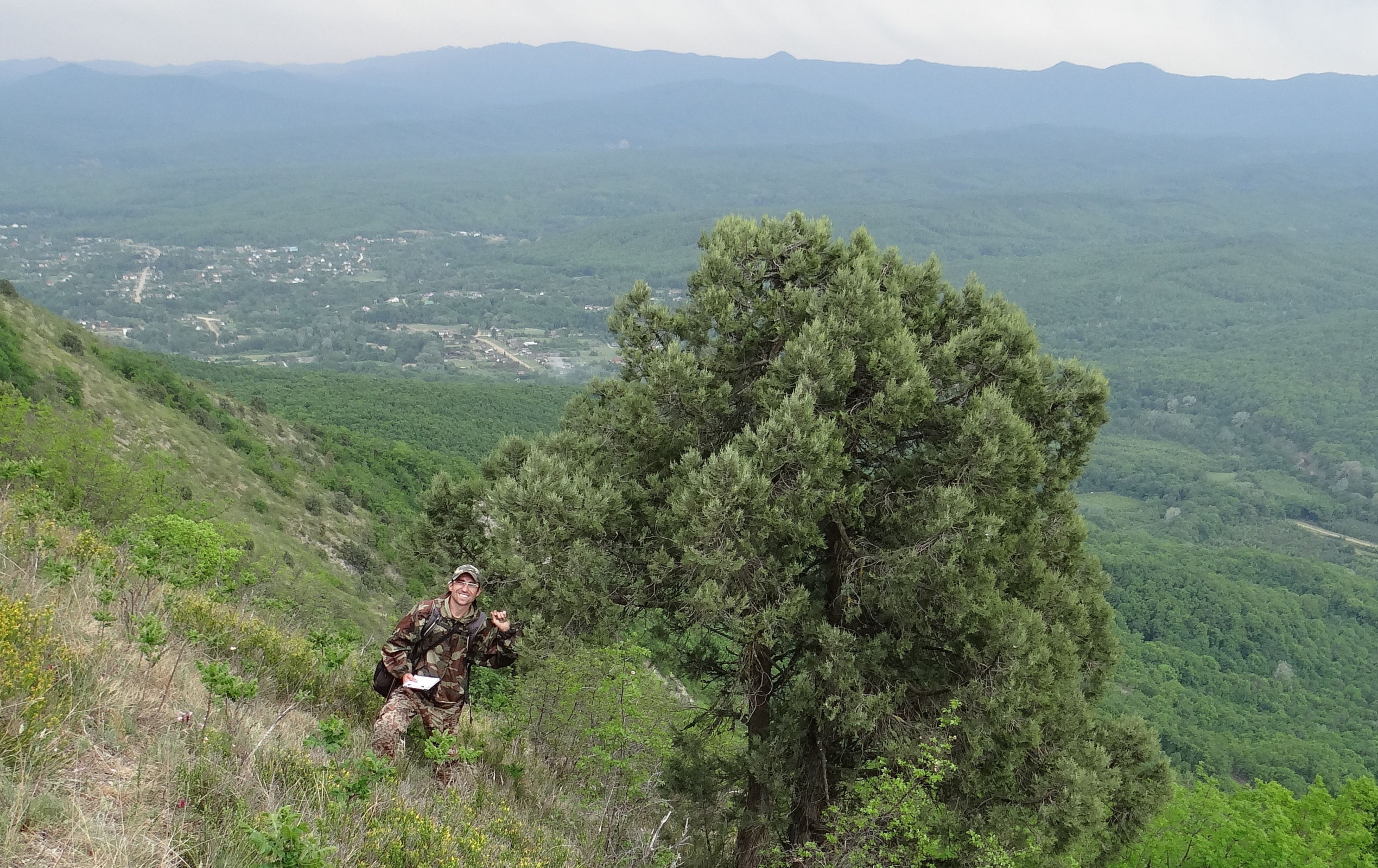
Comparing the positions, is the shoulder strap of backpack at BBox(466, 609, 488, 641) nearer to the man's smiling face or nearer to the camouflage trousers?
the man's smiling face

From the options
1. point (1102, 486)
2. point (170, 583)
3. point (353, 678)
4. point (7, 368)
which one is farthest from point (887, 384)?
point (1102, 486)

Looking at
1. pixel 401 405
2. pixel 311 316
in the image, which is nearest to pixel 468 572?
pixel 401 405

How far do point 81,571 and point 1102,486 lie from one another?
116427 millimetres

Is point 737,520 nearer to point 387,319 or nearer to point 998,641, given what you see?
point 998,641

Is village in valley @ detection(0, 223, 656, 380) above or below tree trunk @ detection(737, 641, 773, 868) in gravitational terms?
below

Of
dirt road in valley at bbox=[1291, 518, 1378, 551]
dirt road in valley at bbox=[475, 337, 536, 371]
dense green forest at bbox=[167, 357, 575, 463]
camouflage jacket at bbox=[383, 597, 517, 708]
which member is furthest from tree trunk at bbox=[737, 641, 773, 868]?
dirt road in valley at bbox=[475, 337, 536, 371]

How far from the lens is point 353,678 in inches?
279

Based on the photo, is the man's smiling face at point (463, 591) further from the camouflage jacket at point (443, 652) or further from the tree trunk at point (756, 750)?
the tree trunk at point (756, 750)

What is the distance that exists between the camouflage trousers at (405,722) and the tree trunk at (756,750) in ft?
10.4

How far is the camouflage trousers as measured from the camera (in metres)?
5.49

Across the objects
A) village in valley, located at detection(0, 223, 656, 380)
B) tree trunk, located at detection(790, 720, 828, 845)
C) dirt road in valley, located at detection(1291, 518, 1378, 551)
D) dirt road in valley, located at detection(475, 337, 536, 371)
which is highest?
tree trunk, located at detection(790, 720, 828, 845)

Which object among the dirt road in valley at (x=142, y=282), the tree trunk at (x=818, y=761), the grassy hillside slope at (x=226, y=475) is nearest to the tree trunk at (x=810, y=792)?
the tree trunk at (x=818, y=761)

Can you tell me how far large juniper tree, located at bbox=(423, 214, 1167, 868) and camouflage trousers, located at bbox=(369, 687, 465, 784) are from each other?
201 cm

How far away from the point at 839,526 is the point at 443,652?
3.89 m
